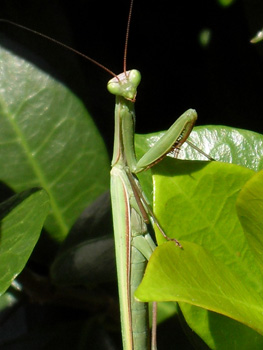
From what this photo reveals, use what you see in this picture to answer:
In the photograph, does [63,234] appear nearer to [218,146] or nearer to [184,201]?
[218,146]

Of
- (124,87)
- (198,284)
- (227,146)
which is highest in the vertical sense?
(124,87)

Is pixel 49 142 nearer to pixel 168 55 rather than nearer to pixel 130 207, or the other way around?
pixel 130 207

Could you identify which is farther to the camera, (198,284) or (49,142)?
(49,142)

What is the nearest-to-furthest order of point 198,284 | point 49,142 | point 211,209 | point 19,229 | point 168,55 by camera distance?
point 198,284 → point 211,209 → point 19,229 → point 49,142 → point 168,55

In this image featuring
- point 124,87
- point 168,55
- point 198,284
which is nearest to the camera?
point 198,284

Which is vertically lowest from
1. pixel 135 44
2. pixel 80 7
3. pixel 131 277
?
pixel 131 277

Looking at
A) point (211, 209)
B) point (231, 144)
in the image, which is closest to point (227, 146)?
point (231, 144)

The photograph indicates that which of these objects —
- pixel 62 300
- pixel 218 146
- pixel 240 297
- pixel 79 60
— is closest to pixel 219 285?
pixel 240 297

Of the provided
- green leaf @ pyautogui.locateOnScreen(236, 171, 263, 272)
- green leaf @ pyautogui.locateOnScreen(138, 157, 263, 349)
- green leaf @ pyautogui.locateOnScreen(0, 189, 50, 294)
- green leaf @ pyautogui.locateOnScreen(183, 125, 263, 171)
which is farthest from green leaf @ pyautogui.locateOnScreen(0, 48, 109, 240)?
green leaf @ pyautogui.locateOnScreen(236, 171, 263, 272)
